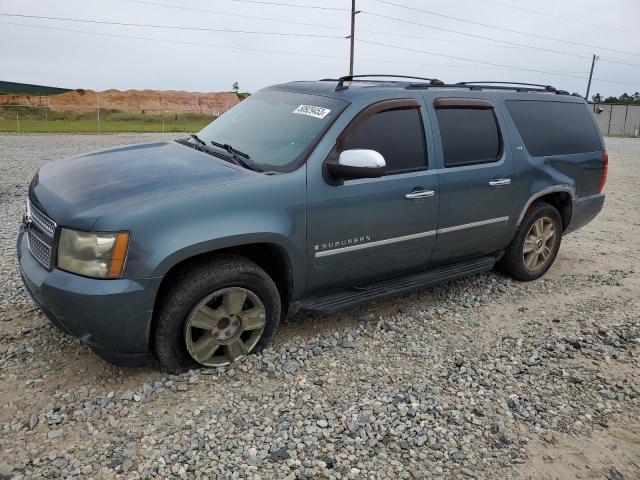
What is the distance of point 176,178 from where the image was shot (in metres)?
3.23

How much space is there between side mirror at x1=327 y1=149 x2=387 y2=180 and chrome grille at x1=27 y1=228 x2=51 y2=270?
181 cm

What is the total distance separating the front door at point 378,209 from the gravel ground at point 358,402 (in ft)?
1.85

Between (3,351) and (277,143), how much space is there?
2342 millimetres

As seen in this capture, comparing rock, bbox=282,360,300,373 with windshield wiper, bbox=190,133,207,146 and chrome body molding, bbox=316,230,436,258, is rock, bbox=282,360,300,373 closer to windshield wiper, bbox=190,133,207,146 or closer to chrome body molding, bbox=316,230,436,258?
chrome body molding, bbox=316,230,436,258

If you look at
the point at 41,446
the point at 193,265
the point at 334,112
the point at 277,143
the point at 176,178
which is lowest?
the point at 41,446

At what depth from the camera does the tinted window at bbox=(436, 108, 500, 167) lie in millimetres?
4207

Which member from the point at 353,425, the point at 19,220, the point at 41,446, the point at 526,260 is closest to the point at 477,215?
the point at 526,260

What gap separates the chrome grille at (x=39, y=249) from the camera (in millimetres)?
3021

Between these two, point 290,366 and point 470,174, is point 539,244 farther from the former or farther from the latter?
point 290,366

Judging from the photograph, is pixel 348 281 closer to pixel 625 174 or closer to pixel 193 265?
pixel 193 265

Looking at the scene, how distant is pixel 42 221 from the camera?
10.3 feet

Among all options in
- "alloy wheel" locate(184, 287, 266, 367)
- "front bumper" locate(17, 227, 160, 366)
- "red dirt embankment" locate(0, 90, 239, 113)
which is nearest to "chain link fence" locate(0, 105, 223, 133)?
"red dirt embankment" locate(0, 90, 239, 113)

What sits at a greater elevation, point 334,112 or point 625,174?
point 334,112

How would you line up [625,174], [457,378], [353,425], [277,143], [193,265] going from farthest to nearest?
1. [625,174]
2. [277,143]
3. [457,378]
4. [193,265]
5. [353,425]
